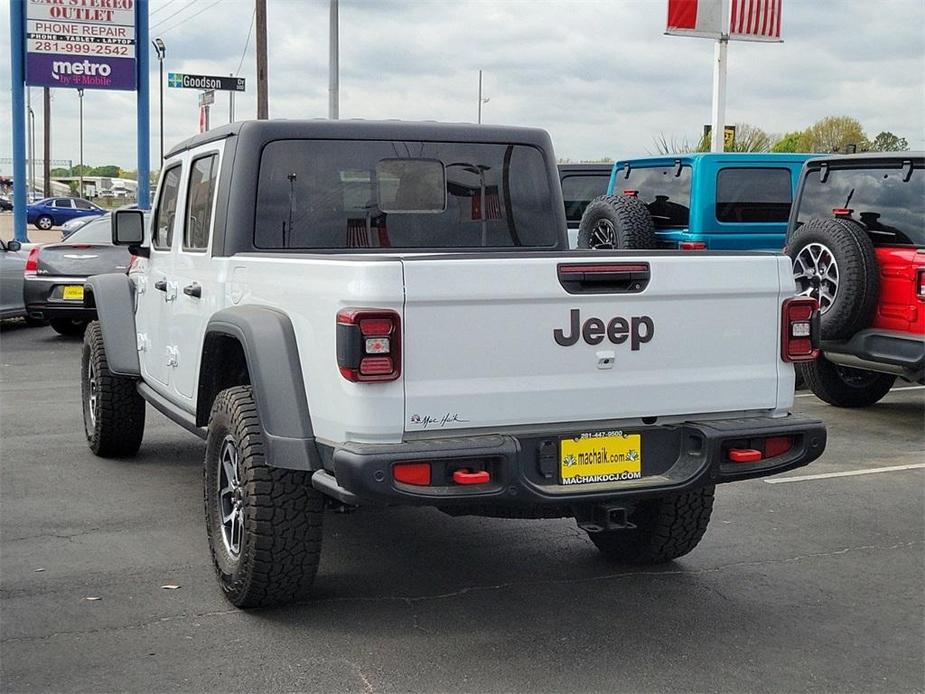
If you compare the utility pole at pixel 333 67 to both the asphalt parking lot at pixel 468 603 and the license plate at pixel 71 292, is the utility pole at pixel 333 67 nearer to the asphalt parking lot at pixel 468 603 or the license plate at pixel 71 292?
the license plate at pixel 71 292

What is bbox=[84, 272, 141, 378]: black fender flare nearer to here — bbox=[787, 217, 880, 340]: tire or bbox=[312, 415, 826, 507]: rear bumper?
bbox=[312, 415, 826, 507]: rear bumper

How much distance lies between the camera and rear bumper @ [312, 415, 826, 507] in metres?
3.97

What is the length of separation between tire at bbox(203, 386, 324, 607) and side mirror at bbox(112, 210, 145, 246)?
2.35 meters

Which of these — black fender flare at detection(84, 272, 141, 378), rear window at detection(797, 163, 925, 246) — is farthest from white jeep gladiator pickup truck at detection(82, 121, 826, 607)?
rear window at detection(797, 163, 925, 246)

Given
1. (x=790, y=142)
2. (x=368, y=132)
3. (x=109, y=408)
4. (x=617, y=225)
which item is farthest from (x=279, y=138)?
(x=790, y=142)

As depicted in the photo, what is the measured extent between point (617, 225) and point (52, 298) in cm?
654

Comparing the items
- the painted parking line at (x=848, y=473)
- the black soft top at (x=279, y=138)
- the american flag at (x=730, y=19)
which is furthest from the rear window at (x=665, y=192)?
the american flag at (x=730, y=19)

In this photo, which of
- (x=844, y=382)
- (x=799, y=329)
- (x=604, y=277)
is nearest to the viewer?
(x=604, y=277)

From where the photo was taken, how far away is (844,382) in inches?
382

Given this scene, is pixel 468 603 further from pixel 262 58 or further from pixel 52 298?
pixel 262 58

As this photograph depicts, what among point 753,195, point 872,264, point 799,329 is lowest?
point 799,329

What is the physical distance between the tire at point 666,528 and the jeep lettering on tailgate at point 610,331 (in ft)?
3.49

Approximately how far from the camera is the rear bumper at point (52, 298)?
13.5 m

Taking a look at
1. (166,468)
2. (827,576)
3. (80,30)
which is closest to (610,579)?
(827,576)
